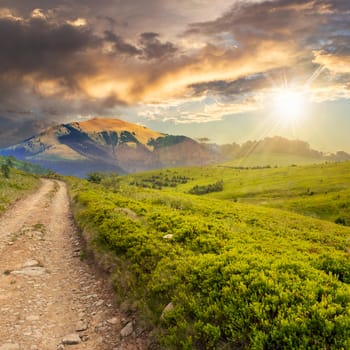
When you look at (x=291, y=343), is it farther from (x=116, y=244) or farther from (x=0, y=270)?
(x=0, y=270)

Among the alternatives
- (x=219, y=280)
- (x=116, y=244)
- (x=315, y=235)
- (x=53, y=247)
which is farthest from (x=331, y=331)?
(x=315, y=235)

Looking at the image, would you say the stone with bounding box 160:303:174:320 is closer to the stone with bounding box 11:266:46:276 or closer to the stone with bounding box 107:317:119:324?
the stone with bounding box 107:317:119:324

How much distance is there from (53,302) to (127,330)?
3.97 metres

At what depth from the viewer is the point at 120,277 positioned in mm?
12195

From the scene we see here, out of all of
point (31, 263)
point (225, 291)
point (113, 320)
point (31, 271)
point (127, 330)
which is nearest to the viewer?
point (225, 291)

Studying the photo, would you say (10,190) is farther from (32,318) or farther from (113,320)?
(113,320)

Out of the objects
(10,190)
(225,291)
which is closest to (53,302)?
(225,291)

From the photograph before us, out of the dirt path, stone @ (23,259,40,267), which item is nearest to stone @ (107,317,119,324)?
the dirt path

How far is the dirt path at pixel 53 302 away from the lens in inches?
348

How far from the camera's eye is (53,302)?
1128 centimetres

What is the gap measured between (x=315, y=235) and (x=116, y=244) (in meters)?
17.9

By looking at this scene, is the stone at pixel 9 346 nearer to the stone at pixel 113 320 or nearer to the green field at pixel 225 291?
the stone at pixel 113 320

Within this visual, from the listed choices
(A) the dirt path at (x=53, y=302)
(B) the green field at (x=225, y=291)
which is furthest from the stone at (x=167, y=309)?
(A) the dirt path at (x=53, y=302)

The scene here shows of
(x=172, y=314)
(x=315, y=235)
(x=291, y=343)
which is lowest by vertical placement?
(x=315, y=235)
